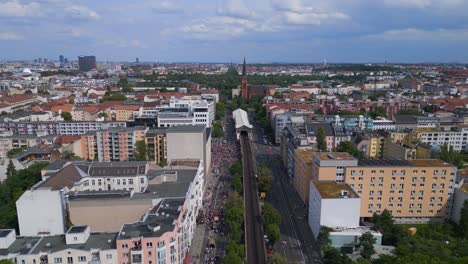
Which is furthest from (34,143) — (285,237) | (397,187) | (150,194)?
(397,187)

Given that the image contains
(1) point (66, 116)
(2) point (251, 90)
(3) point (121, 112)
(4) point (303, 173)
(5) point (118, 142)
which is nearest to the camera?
(4) point (303, 173)

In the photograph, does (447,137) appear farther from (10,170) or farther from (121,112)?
(121,112)

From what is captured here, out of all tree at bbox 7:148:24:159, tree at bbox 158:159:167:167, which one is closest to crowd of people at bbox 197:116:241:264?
tree at bbox 158:159:167:167

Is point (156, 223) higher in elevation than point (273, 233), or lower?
higher

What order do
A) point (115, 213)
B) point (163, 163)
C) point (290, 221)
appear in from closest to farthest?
point (115, 213) → point (290, 221) → point (163, 163)

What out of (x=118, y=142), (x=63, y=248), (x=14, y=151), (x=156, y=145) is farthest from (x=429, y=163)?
(x=14, y=151)

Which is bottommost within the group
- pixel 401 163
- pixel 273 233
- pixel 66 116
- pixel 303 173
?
pixel 273 233
